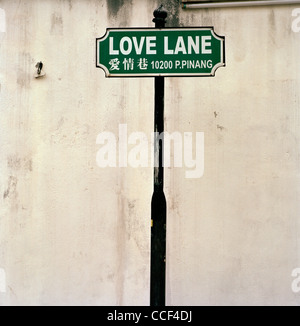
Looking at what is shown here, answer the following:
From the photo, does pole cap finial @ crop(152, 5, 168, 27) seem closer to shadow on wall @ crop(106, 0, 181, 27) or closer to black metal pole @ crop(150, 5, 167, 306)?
black metal pole @ crop(150, 5, 167, 306)

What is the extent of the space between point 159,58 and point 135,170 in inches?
60.6

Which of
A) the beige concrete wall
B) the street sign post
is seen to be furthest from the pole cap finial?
the beige concrete wall

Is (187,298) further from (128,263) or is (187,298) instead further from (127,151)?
(127,151)

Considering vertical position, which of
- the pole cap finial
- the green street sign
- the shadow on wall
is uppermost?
the shadow on wall

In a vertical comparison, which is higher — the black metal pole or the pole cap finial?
the pole cap finial

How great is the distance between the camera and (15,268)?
141 inches

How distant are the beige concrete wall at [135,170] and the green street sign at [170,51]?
1241 mm

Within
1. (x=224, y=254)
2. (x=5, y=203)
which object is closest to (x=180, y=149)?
(x=224, y=254)

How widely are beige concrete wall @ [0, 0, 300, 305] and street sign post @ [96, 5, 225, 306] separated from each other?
119 cm

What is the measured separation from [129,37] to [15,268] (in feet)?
9.41

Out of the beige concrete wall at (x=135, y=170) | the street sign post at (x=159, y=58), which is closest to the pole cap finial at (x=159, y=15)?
the street sign post at (x=159, y=58)

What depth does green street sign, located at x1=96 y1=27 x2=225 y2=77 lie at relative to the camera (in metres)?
2.33

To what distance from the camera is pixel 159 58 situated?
92.4 inches

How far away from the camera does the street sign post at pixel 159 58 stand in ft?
7.66
